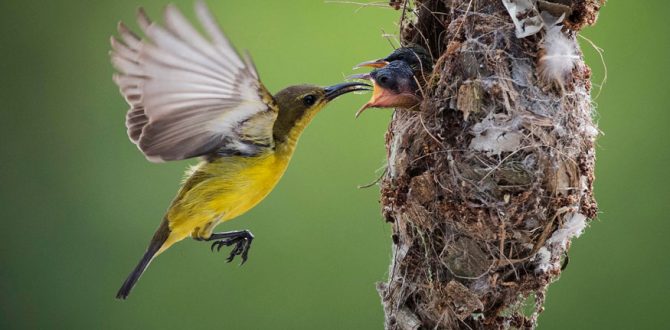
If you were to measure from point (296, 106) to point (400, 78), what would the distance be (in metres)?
0.32

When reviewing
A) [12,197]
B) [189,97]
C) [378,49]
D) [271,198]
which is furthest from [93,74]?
[189,97]

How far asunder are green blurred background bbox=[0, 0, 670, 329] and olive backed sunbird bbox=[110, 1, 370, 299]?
4.14ft

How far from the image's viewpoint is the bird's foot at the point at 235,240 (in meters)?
3.15

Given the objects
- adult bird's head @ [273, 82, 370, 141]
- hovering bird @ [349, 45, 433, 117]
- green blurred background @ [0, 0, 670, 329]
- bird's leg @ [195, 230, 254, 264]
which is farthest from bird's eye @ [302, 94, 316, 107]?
green blurred background @ [0, 0, 670, 329]

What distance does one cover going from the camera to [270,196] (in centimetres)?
446

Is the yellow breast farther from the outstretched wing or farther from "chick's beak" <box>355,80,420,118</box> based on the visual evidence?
"chick's beak" <box>355,80,420,118</box>

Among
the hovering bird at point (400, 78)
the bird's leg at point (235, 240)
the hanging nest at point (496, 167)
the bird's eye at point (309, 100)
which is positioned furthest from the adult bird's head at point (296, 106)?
the bird's leg at point (235, 240)

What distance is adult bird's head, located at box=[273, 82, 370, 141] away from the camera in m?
2.72

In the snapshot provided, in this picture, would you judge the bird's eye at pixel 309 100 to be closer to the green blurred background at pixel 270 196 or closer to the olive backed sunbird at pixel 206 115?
the olive backed sunbird at pixel 206 115

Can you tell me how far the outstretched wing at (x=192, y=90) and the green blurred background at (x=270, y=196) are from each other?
5.16 ft

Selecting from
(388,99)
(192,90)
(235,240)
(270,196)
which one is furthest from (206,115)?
(270,196)

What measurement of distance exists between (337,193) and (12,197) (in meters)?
1.69

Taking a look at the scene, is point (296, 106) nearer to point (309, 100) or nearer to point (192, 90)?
point (309, 100)

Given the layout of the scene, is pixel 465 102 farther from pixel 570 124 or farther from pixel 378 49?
pixel 378 49
